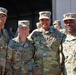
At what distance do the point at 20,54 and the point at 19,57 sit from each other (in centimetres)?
5

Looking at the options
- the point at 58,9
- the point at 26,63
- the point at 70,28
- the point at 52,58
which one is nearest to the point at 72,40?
the point at 70,28

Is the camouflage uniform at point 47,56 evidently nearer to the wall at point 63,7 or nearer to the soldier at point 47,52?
the soldier at point 47,52

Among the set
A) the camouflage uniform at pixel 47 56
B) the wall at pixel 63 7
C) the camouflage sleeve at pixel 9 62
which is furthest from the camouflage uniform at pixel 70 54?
the wall at pixel 63 7

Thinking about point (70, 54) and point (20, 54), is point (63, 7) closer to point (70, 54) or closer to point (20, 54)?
point (20, 54)

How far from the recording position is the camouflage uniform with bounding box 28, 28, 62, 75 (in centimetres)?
A: 500

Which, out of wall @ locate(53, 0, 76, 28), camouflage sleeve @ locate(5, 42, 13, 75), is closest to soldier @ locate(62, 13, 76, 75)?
camouflage sleeve @ locate(5, 42, 13, 75)

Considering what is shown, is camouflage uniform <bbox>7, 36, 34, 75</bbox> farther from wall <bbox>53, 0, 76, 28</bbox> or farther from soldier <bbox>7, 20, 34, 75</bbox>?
wall <bbox>53, 0, 76, 28</bbox>

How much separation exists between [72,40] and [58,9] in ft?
17.4

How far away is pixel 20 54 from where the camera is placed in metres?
4.96

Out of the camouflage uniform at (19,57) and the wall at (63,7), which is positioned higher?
the wall at (63,7)

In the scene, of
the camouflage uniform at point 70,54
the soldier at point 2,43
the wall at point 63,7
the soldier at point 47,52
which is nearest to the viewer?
the camouflage uniform at point 70,54

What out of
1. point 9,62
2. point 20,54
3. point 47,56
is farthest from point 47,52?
point 9,62

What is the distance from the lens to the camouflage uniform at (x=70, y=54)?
4.61 meters

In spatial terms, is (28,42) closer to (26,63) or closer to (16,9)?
(26,63)
